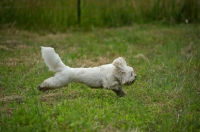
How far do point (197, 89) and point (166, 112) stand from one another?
1.00 metres

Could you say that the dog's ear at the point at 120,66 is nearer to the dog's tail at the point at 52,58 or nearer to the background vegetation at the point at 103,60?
the background vegetation at the point at 103,60

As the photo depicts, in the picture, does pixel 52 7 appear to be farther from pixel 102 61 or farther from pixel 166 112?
pixel 166 112

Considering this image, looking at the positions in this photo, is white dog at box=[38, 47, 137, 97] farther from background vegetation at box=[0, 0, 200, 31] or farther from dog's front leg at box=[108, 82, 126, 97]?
background vegetation at box=[0, 0, 200, 31]

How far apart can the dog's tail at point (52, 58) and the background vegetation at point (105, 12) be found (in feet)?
18.6

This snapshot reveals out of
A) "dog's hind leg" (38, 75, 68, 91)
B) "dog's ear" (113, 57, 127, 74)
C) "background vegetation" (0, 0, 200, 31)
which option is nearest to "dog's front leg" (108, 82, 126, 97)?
"dog's ear" (113, 57, 127, 74)

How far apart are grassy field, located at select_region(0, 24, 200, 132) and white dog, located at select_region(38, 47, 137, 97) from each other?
18 cm

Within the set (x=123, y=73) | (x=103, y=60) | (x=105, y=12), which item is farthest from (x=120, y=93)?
(x=105, y=12)

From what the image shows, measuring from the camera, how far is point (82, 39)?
33.6 ft

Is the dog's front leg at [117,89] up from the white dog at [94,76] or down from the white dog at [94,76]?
down

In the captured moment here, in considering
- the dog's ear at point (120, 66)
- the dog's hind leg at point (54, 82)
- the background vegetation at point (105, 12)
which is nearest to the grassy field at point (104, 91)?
the dog's hind leg at point (54, 82)

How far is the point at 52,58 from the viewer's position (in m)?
5.42

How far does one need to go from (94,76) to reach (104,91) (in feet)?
1.79

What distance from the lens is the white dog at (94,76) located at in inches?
216

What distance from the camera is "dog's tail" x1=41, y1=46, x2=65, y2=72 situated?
5.36 meters
